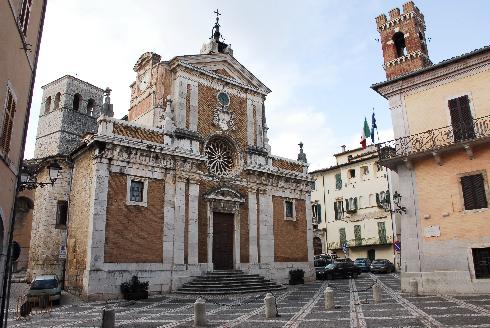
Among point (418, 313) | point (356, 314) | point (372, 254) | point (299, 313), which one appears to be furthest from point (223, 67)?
point (372, 254)

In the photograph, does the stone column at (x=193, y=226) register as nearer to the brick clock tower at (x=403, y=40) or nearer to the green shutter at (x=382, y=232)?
the brick clock tower at (x=403, y=40)

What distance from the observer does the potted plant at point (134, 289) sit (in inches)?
710

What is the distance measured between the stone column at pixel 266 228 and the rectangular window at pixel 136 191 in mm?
8124

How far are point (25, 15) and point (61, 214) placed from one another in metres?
15.2

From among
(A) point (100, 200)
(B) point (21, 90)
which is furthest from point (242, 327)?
(A) point (100, 200)

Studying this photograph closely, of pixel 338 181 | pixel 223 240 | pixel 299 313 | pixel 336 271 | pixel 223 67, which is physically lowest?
pixel 299 313

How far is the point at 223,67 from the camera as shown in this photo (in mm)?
26281

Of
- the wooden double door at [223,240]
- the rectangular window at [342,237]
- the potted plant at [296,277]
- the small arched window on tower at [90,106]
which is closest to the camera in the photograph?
the wooden double door at [223,240]

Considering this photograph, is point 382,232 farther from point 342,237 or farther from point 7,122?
point 7,122

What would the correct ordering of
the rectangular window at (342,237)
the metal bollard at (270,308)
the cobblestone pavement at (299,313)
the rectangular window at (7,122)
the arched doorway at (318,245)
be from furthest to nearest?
the arched doorway at (318,245)
the rectangular window at (342,237)
the metal bollard at (270,308)
the cobblestone pavement at (299,313)
the rectangular window at (7,122)

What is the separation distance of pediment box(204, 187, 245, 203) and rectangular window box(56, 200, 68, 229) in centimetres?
856

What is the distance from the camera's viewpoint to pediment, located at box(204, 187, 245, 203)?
2284 cm

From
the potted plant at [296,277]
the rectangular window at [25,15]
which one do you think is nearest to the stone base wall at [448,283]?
the potted plant at [296,277]

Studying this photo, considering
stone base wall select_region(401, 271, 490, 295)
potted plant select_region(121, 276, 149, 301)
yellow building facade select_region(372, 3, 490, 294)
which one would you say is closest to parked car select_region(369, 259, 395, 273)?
yellow building facade select_region(372, 3, 490, 294)
